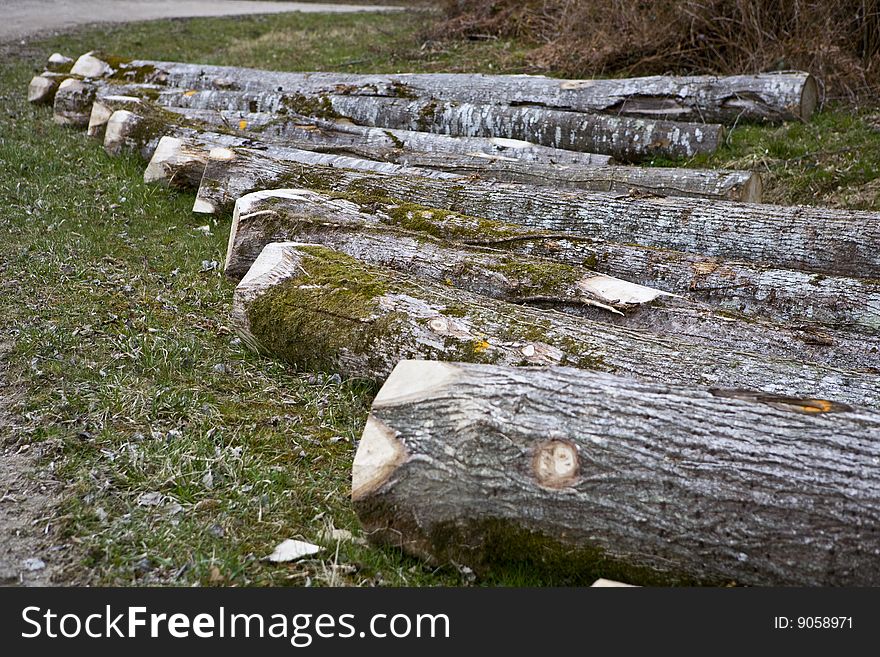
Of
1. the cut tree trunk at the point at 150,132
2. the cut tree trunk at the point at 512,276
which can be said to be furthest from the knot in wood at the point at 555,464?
the cut tree trunk at the point at 150,132

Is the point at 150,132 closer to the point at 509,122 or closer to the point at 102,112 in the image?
the point at 102,112

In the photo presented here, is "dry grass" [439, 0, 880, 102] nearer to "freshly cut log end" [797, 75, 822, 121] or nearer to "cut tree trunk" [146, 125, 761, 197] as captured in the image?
"freshly cut log end" [797, 75, 822, 121]

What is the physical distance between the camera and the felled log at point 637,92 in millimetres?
8422

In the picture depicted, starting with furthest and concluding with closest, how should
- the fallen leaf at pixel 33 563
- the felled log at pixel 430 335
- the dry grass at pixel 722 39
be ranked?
the dry grass at pixel 722 39 → the felled log at pixel 430 335 → the fallen leaf at pixel 33 563

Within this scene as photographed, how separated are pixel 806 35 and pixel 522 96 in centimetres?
361

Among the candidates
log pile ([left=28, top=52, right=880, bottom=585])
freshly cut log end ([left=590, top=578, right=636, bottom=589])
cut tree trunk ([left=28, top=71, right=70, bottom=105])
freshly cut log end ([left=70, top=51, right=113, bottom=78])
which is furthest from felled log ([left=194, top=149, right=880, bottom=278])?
cut tree trunk ([left=28, top=71, right=70, bottom=105])

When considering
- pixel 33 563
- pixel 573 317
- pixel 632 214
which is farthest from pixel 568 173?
pixel 33 563

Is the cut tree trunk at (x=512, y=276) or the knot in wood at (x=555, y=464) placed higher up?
the cut tree trunk at (x=512, y=276)

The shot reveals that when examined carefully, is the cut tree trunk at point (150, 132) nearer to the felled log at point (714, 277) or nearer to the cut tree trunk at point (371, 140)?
the cut tree trunk at point (371, 140)

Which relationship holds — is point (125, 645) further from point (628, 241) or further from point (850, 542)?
point (628, 241)

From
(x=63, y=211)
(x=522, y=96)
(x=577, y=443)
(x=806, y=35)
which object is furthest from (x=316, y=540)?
(x=806, y=35)

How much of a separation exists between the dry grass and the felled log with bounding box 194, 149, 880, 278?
186 inches

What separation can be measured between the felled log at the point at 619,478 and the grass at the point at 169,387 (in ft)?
0.81

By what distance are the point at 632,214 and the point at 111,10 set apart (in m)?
17.0
